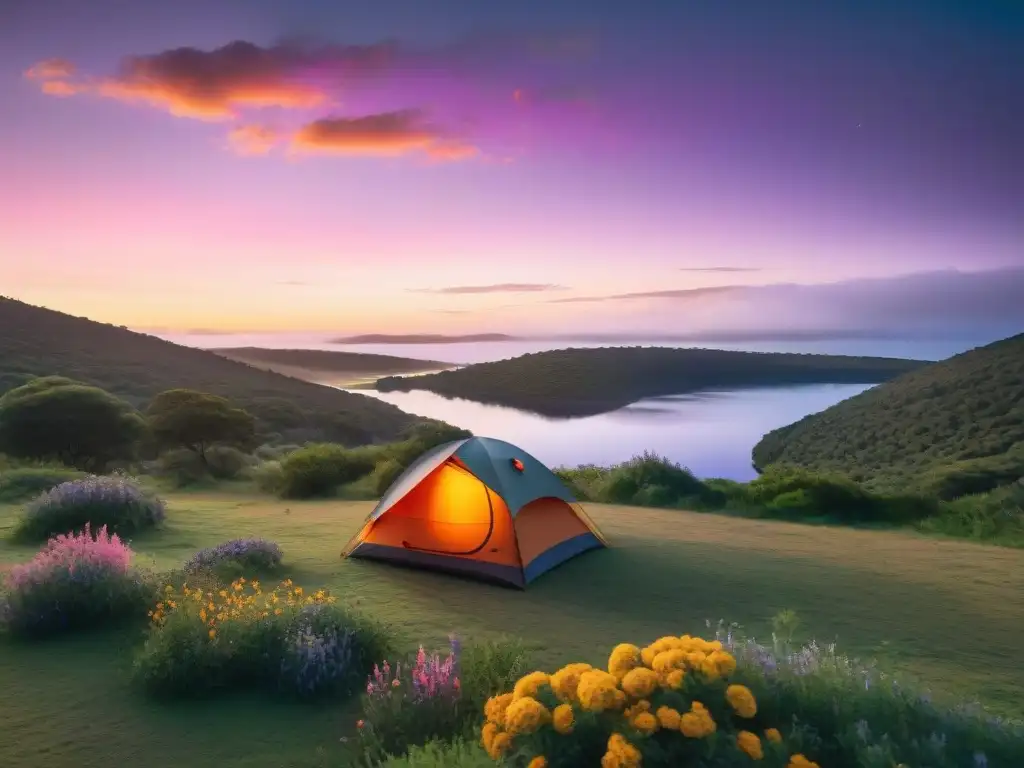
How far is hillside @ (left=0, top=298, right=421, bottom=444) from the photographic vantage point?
49125 millimetres

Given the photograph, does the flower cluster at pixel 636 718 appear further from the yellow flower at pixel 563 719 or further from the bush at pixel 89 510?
the bush at pixel 89 510

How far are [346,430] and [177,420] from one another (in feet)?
76.4

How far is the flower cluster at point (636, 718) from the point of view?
389cm

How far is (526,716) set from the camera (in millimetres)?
4023

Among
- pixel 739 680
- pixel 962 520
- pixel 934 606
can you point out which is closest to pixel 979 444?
pixel 962 520

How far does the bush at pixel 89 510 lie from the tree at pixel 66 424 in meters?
12.9

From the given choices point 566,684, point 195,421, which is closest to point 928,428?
point 195,421

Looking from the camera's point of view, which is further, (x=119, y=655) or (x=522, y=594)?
(x=522, y=594)

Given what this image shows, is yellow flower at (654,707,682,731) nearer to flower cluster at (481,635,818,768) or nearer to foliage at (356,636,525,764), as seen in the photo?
flower cluster at (481,635,818,768)

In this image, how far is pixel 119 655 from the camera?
7.53 meters

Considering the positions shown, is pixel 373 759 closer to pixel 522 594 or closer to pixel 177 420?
pixel 522 594

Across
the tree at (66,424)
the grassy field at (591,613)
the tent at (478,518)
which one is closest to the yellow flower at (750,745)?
the grassy field at (591,613)

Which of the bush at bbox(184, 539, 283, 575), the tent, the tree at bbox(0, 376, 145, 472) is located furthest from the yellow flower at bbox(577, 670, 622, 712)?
the tree at bbox(0, 376, 145, 472)

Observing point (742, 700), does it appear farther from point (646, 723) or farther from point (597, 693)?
point (597, 693)
